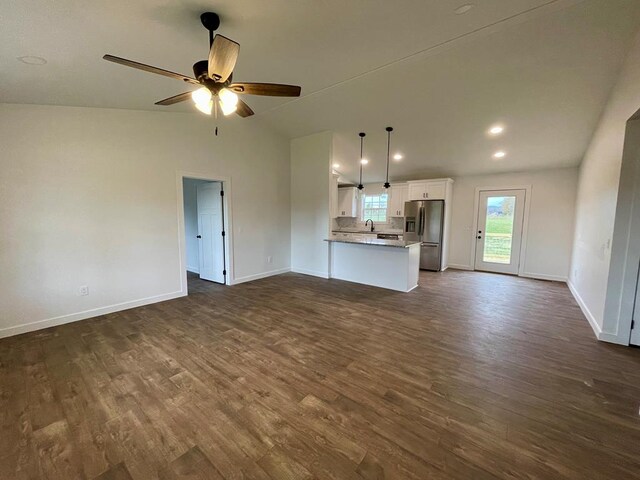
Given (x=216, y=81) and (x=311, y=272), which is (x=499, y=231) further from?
(x=216, y=81)

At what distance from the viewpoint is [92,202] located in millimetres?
3461

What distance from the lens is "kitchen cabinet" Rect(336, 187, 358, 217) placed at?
25.4ft

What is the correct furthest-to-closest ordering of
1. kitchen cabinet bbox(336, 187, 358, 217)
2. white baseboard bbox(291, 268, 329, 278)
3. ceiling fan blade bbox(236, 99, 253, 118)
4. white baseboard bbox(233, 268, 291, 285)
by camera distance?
1. kitchen cabinet bbox(336, 187, 358, 217)
2. white baseboard bbox(291, 268, 329, 278)
3. white baseboard bbox(233, 268, 291, 285)
4. ceiling fan blade bbox(236, 99, 253, 118)

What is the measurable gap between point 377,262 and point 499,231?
11.3ft

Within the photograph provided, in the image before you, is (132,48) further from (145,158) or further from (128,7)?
(145,158)

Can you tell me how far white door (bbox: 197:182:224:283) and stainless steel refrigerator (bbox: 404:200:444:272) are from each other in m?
4.56

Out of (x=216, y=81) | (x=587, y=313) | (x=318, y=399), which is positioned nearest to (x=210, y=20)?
(x=216, y=81)

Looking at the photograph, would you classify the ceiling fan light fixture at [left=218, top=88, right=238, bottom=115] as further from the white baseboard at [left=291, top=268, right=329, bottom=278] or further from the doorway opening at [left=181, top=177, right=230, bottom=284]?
the white baseboard at [left=291, top=268, right=329, bottom=278]

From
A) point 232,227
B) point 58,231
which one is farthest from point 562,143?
point 58,231

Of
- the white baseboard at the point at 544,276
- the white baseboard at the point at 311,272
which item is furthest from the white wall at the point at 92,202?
the white baseboard at the point at 544,276

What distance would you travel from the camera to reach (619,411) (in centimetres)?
186

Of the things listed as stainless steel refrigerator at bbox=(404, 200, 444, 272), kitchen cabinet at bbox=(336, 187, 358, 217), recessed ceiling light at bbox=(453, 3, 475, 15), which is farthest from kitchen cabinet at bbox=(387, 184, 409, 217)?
recessed ceiling light at bbox=(453, 3, 475, 15)

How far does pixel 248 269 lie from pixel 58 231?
9.46 ft

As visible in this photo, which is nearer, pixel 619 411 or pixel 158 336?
pixel 619 411
